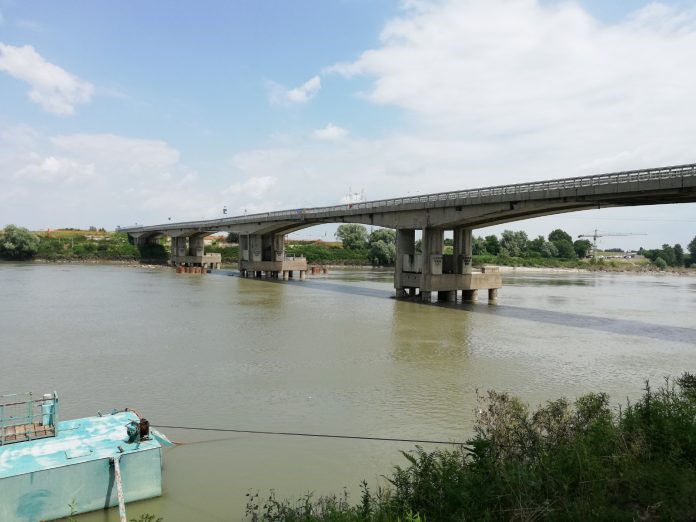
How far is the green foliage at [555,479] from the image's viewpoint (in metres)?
7.26

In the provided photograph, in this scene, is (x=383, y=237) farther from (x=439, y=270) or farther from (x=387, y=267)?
(x=439, y=270)

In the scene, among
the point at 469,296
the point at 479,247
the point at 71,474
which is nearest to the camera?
the point at 71,474

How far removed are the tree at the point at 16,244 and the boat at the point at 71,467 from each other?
105m

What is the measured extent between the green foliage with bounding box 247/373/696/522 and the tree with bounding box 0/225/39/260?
356 feet

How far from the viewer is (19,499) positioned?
884 cm

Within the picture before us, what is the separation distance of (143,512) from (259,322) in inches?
868

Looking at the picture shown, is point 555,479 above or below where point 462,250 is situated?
below

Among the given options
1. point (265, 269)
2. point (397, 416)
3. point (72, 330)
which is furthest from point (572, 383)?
point (265, 269)

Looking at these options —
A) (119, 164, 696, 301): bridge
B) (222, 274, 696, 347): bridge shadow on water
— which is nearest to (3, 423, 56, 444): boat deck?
(222, 274, 696, 347): bridge shadow on water

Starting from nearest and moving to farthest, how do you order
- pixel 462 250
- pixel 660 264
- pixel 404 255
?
pixel 462 250 < pixel 404 255 < pixel 660 264

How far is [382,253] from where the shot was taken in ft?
373

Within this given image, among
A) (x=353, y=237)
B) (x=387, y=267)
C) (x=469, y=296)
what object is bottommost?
(x=469, y=296)

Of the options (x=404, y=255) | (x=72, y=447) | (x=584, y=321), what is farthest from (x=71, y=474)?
(x=404, y=255)

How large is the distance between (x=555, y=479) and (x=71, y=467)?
8.29 meters
